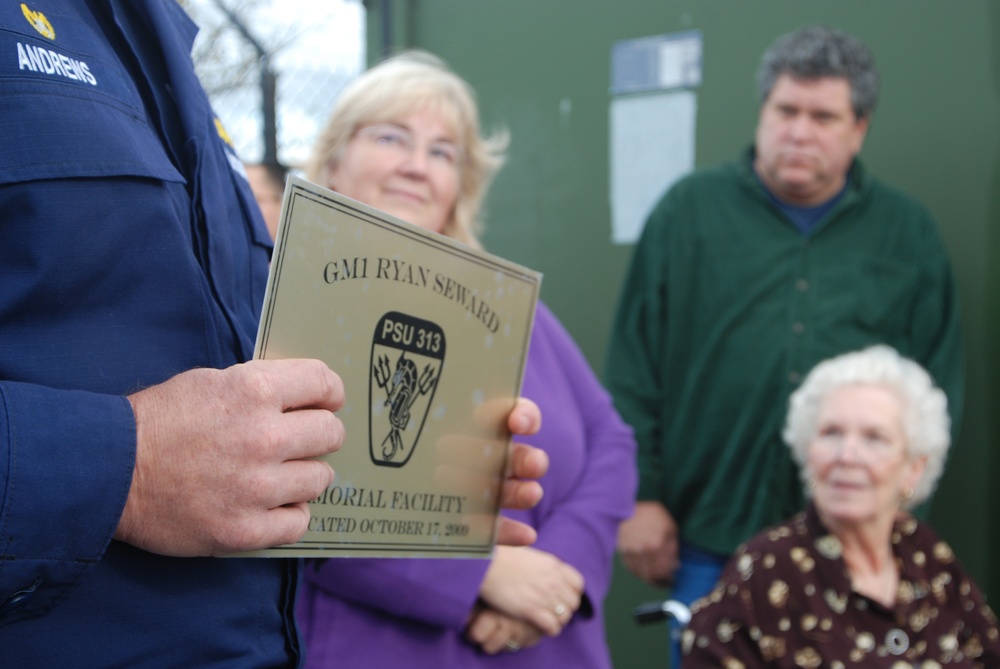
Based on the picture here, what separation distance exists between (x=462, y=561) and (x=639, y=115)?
95.7 inches

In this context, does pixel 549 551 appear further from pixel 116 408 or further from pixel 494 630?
pixel 116 408

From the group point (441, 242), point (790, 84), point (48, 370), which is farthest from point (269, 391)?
point (790, 84)

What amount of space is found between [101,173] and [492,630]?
1.19 m

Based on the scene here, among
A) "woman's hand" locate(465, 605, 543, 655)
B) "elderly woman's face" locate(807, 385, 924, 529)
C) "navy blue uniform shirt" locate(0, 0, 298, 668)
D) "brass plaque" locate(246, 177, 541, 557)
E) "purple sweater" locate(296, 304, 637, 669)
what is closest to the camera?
"navy blue uniform shirt" locate(0, 0, 298, 668)

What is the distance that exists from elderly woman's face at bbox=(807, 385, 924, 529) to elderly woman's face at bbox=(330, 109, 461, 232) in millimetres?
1170

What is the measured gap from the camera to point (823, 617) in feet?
7.38

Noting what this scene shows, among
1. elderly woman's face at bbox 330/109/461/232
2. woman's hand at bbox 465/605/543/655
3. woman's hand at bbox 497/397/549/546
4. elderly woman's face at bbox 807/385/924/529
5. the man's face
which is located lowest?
woman's hand at bbox 465/605/543/655

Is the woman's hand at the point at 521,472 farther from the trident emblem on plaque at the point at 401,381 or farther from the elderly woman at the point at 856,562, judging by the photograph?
the elderly woman at the point at 856,562

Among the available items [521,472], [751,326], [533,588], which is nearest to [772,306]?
[751,326]

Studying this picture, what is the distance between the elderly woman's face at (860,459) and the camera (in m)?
2.47

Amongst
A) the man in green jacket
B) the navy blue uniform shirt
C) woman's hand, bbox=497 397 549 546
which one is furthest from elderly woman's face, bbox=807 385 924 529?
the navy blue uniform shirt

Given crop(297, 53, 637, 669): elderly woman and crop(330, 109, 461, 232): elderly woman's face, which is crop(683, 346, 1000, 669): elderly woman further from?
crop(330, 109, 461, 232): elderly woman's face

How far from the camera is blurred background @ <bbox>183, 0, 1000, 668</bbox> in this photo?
125 inches

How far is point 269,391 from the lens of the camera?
2.77ft
